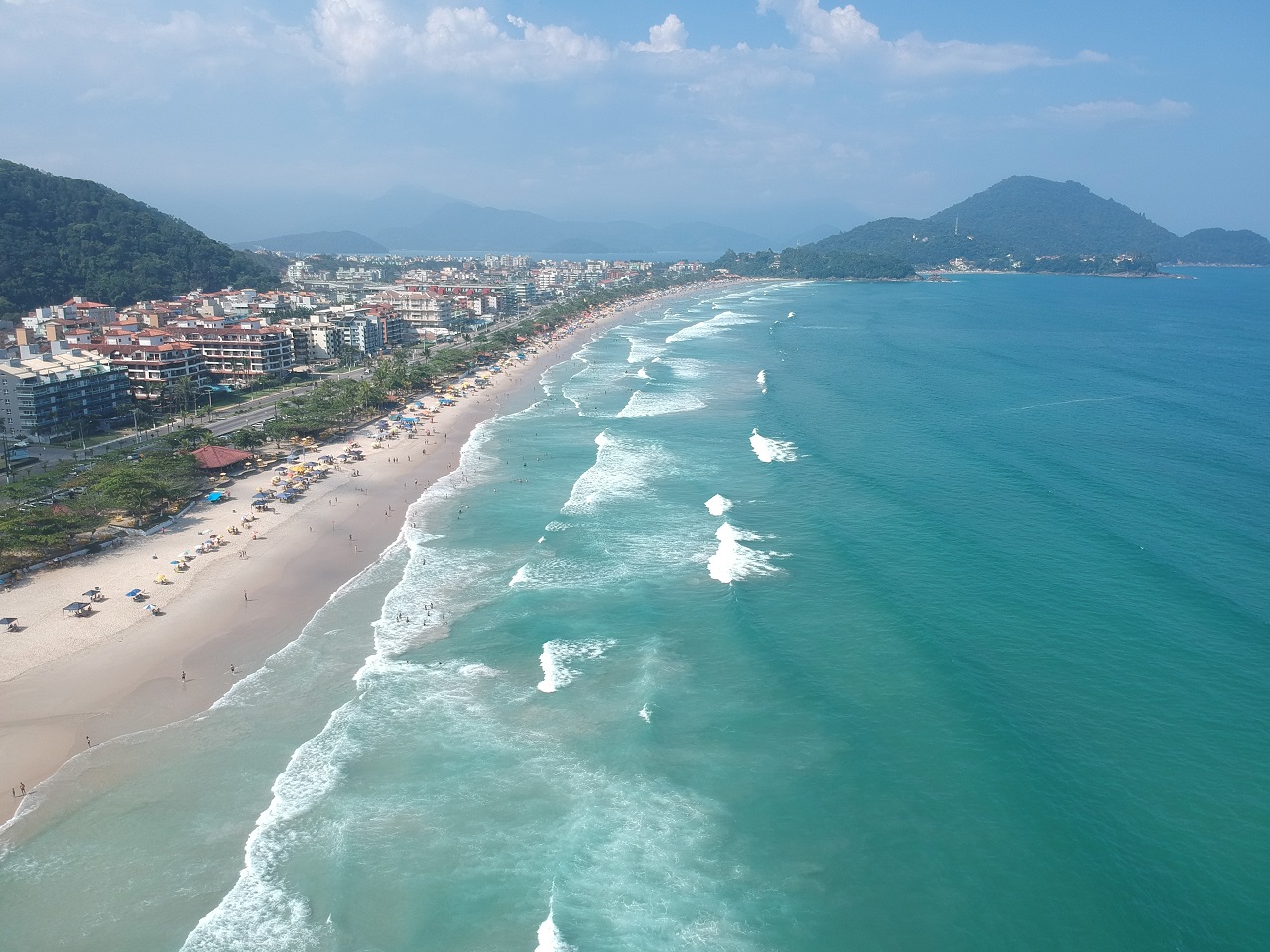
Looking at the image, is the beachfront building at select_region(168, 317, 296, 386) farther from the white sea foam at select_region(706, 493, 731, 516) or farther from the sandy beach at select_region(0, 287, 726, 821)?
the white sea foam at select_region(706, 493, 731, 516)

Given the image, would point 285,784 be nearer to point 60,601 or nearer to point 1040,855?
point 60,601

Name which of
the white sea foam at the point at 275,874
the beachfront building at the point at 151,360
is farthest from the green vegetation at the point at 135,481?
the white sea foam at the point at 275,874

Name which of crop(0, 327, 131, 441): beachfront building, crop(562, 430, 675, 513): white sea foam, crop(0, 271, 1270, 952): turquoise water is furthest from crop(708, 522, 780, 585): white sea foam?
crop(0, 327, 131, 441): beachfront building

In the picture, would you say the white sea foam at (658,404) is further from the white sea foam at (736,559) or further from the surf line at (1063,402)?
the white sea foam at (736,559)

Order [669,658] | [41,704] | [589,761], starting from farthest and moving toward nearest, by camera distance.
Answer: [669,658] < [41,704] < [589,761]

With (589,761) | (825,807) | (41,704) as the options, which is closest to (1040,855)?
(825,807)

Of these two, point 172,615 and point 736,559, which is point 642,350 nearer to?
point 736,559
